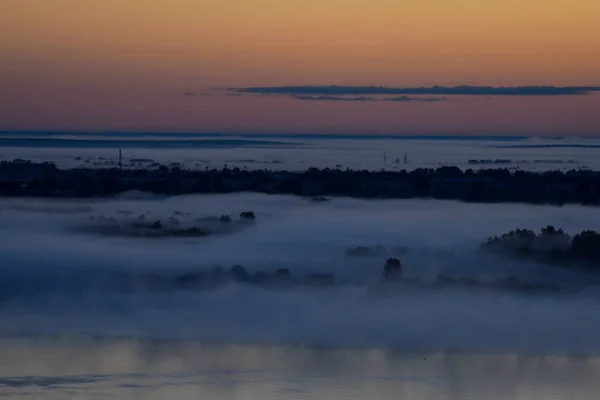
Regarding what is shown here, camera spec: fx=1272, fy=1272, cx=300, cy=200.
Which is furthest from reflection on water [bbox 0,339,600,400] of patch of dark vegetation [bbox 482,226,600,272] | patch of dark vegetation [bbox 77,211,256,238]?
patch of dark vegetation [bbox 77,211,256,238]

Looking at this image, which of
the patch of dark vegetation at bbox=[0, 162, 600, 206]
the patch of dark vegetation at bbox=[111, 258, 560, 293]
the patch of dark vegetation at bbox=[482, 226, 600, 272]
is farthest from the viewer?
the patch of dark vegetation at bbox=[0, 162, 600, 206]

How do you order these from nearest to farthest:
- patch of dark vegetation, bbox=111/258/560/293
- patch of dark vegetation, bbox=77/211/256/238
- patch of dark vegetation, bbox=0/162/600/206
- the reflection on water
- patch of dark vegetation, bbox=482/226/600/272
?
1. the reflection on water
2. patch of dark vegetation, bbox=111/258/560/293
3. patch of dark vegetation, bbox=482/226/600/272
4. patch of dark vegetation, bbox=77/211/256/238
5. patch of dark vegetation, bbox=0/162/600/206

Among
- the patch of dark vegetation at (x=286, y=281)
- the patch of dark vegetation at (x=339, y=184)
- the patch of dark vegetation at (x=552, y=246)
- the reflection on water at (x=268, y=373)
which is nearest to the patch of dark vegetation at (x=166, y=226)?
the patch of dark vegetation at (x=286, y=281)

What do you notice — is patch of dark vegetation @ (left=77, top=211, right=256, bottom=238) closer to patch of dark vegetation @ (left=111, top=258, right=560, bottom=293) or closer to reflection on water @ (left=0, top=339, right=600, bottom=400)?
patch of dark vegetation @ (left=111, top=258, right=560, bottom=293)

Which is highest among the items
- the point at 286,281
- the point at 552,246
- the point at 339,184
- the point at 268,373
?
the point at 339,184

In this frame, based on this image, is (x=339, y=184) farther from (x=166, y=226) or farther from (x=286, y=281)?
(x=286, y=281)

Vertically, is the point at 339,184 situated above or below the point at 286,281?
above

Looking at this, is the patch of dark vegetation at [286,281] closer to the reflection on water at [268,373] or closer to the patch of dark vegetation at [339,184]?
the reflection on water at [268,373]

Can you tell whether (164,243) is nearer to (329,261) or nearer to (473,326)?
(329,261)

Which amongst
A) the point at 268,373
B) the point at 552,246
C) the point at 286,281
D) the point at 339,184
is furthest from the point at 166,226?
the point at 268,373
